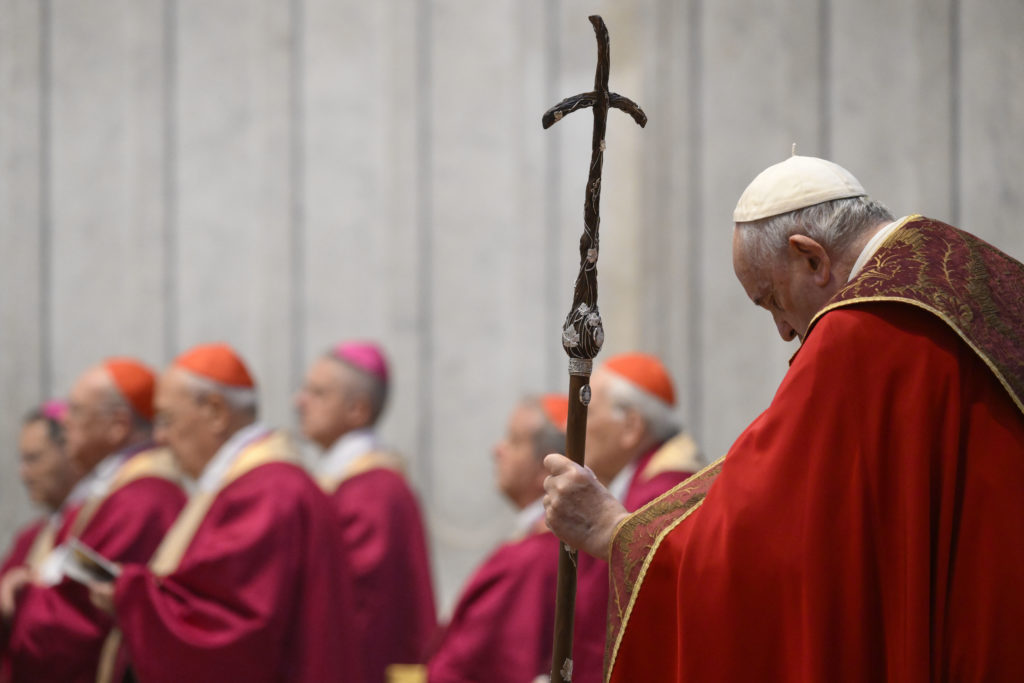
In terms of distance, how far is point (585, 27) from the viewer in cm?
779

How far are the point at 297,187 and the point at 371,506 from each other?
3215mm

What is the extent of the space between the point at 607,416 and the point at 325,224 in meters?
4.32

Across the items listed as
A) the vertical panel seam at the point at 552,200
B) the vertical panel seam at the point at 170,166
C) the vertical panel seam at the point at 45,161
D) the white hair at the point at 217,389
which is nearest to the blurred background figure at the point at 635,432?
the white hair at the point at 217,389

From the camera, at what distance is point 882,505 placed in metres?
2.16

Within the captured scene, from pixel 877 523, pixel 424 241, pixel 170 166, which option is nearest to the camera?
pixel 877 523

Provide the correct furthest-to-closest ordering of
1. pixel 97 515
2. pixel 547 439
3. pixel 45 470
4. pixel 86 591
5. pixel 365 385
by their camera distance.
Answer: pixel 45 470, pixel 365 385, pixel 97 515, pixel 86 591, pixel 547 439

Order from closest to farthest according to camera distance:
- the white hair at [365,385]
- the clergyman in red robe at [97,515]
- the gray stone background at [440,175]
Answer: the clergyman in red robe at [97,515], the white hair at [365,385], the gray stone background at [440,175]

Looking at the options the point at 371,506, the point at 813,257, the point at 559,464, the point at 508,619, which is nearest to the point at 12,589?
the point at 371,506

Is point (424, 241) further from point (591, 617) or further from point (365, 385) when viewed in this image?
point (591, 617)

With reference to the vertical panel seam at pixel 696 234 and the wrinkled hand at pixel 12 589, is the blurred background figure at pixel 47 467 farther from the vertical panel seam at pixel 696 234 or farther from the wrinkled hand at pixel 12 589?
the vertical panel seam at pixel 696 234

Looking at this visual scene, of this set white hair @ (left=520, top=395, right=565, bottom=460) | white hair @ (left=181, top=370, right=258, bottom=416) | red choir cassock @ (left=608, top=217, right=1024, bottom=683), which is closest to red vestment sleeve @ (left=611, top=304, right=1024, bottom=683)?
red choir cassock @ (left=608, top=217, right=1024, bottom=683)

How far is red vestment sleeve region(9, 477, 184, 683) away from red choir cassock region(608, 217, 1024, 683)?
334 cm

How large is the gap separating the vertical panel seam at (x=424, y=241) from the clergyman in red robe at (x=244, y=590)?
10.8 feet

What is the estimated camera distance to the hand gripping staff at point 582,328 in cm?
254
